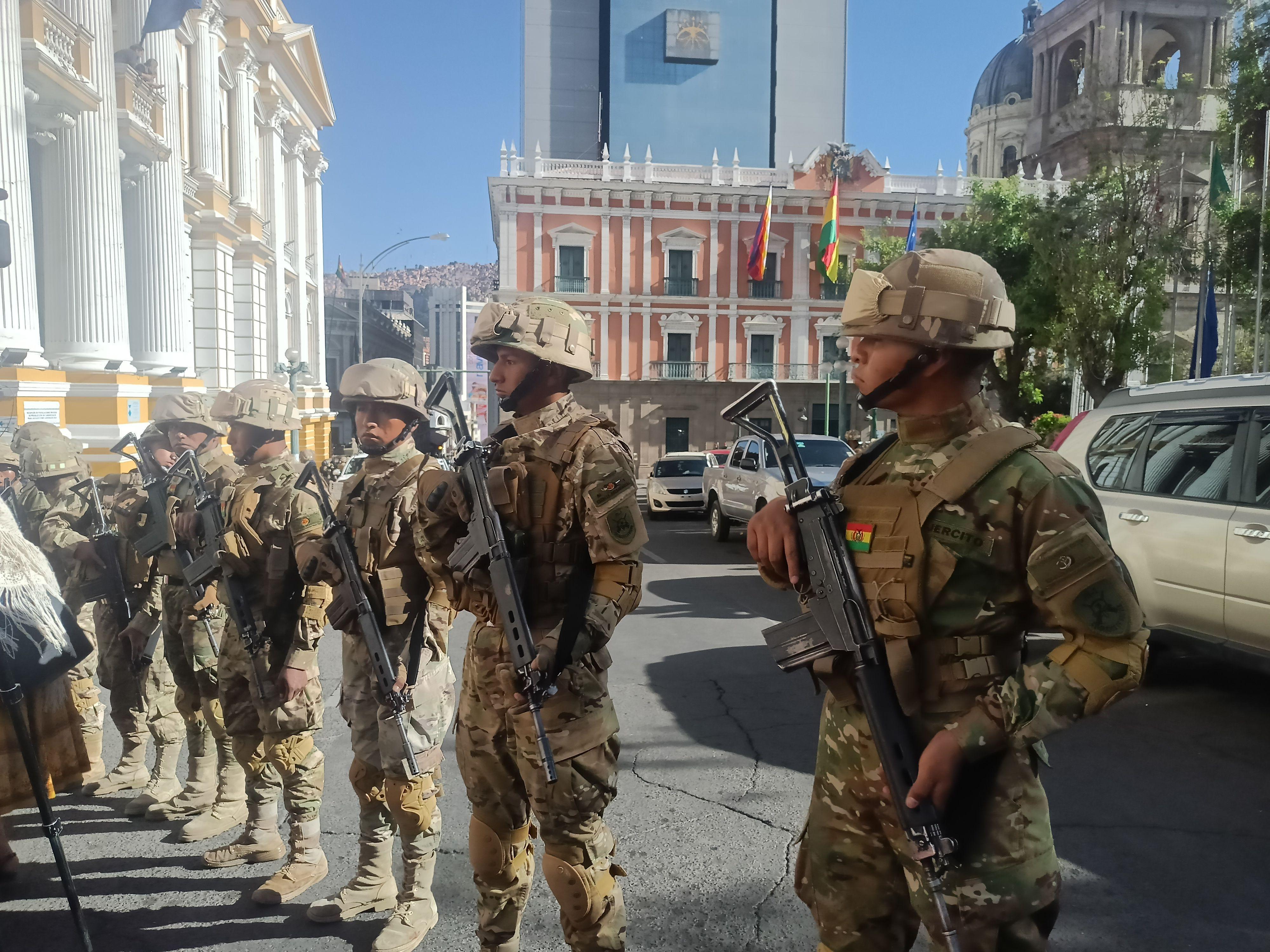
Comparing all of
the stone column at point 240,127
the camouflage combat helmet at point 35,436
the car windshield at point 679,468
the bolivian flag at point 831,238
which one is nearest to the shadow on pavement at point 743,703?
the camouflage combat helmet at point 35,436

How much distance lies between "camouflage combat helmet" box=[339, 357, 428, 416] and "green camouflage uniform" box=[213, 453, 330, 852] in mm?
508

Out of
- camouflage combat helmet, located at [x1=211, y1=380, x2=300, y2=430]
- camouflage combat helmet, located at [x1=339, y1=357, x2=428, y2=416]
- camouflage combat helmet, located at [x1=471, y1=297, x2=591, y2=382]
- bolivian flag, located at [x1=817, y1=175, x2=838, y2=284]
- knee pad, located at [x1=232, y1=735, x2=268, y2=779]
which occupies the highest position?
bolivian flag, located at [x1=817, y1=175, x2=838, y2=284]

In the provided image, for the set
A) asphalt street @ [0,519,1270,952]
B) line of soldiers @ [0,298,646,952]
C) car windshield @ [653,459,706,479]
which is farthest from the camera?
car windshield @ [653,459,706,479]

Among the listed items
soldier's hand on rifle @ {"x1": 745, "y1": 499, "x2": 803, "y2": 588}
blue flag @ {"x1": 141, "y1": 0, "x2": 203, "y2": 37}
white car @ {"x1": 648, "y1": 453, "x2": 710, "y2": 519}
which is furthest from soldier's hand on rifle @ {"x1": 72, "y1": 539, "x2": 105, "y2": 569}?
blue flag @ {"x1": 141, "y1": 0, "x2": 203, "y2": 37}

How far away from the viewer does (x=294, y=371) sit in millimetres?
23922

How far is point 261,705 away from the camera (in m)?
3.45

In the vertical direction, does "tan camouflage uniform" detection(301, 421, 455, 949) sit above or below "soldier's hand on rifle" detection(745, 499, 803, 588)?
below

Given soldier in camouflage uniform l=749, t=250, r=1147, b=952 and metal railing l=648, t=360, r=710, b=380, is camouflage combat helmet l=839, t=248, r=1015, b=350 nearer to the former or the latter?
soldier in camouflage uniform l=749, t=250, r=1147, b=952

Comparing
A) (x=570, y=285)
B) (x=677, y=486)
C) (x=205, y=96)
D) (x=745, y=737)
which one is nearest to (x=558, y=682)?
(x=745, y=737)

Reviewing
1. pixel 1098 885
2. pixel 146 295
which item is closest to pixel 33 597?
pixel 1098 885

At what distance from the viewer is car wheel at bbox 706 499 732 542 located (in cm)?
1405

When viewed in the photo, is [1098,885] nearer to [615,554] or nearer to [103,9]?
[615,554]

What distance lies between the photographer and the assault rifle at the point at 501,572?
240cm

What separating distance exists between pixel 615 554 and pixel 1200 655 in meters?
4.68
